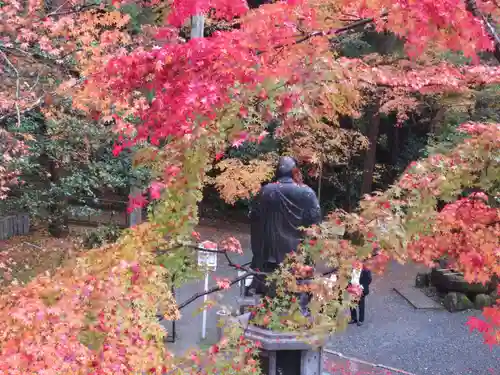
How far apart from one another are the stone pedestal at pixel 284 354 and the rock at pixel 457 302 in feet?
21.6

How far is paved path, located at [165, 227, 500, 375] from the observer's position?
912cm

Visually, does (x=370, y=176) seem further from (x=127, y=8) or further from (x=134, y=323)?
(x=134, y=323)

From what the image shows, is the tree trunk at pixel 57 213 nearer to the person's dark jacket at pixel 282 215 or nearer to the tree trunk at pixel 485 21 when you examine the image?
the person's dark jacket at pixel 282 215

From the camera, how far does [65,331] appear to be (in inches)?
106

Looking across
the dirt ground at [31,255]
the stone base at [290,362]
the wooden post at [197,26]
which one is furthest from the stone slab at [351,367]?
the wooden post at [197,26]

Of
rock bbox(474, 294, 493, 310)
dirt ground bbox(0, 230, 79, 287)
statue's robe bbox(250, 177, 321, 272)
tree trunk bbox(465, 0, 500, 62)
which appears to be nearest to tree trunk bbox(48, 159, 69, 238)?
dirt ground bbox(0, 230, 79, 287)

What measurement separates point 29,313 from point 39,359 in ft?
1.08

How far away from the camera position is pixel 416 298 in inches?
490

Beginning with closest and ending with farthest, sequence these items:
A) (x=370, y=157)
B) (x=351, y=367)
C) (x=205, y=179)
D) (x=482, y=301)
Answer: (x=205, y=179)
(x=351, y=367)
(x=482, y=301)
(x=370, y=157)

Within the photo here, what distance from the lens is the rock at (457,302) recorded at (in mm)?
11633

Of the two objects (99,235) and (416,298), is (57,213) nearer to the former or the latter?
(99,235)

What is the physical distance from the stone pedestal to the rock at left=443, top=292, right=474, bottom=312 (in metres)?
6.58

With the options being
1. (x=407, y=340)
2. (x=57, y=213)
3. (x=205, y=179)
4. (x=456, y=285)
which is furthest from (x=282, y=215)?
(x=456, y=285)

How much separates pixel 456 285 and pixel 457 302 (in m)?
0.63
